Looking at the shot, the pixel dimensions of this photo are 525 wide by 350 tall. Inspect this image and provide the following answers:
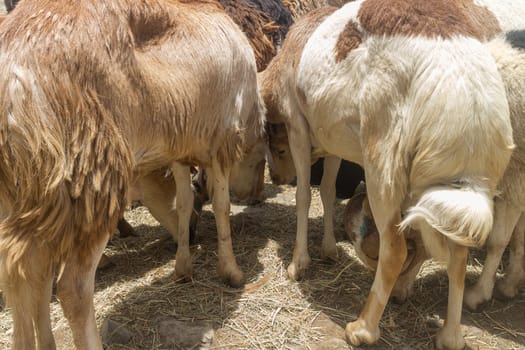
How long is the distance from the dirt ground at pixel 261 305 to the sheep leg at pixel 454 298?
0.15 m

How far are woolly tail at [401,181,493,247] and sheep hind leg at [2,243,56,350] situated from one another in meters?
1.80

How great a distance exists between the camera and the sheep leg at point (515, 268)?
12.3ft

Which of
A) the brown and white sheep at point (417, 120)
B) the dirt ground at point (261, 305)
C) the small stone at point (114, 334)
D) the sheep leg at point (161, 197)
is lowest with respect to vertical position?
the dirt ground at point (261, 305)

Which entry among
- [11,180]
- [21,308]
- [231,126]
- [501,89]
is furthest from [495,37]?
[21,308]

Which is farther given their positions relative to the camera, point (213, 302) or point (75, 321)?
point (213, 302)

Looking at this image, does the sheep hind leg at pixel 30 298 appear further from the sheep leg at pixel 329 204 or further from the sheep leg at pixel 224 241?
the sheep leg at pixel 329 204

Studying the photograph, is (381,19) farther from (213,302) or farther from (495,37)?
(213,302)

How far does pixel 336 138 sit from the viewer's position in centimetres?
338

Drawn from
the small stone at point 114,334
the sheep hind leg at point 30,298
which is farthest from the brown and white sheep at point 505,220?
the sheep hind leg at point 30,298

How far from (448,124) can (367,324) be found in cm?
135

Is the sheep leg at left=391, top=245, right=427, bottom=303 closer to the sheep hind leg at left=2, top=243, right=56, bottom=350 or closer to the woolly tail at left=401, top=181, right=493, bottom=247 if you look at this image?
the woolly tail at left=401, top=181, right=493, bottom=247

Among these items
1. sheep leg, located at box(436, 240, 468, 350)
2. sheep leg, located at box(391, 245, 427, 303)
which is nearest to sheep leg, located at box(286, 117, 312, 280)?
sheep leg, located at box(391, 245, 427, 303)

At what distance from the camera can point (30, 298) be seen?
2.50 metres

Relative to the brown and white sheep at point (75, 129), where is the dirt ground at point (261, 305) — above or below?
below
